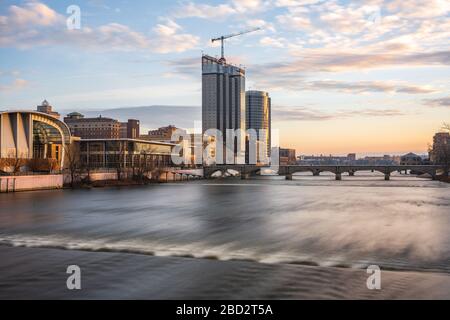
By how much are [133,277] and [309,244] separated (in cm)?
1222

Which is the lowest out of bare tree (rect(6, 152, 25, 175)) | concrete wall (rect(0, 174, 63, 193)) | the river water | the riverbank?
the river water

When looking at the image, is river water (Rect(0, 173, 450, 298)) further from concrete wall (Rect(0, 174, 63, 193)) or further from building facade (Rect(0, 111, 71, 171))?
building facade (Rect(0, 111, 71, 171))

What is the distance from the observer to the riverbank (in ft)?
52.9

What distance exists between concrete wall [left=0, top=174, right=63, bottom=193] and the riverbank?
60.7 metres

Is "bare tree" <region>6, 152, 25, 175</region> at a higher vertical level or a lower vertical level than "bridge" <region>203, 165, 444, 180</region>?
higher

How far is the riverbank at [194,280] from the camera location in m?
16.1

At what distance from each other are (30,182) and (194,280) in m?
73.3

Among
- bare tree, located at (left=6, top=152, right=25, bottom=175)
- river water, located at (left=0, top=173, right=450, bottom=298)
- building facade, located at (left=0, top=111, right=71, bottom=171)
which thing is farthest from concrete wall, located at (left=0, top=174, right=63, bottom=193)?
river water, located at (left=0, top=173, right=450, bottom=298)

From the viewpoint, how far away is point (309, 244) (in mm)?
27234

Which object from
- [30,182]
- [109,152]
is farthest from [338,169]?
[30,182]
